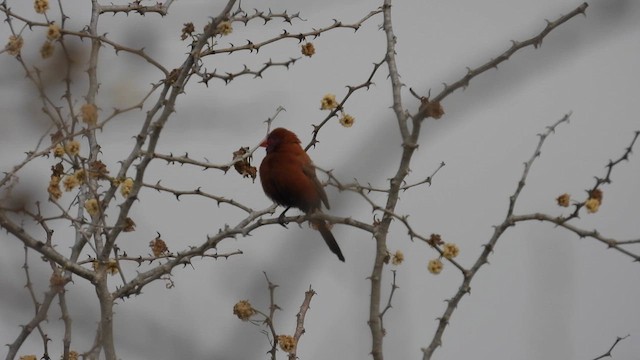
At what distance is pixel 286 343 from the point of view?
3.89 metres

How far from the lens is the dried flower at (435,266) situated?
353 cm

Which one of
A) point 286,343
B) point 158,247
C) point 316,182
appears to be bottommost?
point 286,343

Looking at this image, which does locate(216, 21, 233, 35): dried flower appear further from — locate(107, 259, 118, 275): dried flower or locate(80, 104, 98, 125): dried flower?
locate(80, 104, 98, 125): dried flower

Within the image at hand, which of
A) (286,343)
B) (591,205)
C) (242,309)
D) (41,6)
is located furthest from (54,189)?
(591,205)

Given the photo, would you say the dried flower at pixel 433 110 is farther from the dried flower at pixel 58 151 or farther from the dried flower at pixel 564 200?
the dried flower at pixel 58 151

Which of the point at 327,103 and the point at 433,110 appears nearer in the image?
the point at 433,110

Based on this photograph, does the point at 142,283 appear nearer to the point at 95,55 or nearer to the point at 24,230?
the point at 24,230

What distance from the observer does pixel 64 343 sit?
3883 mm

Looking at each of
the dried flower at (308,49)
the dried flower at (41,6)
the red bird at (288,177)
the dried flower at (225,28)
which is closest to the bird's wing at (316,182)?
the red bird at (288,177)

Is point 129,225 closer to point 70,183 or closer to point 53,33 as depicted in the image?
point 70,183

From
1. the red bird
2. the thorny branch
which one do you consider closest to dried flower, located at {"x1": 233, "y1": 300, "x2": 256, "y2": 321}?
the thorny branch

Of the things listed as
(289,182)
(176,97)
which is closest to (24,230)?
(176,97)

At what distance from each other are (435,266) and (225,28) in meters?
1.40

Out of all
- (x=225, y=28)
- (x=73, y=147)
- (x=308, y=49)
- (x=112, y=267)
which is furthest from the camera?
(x=308, y=49)
